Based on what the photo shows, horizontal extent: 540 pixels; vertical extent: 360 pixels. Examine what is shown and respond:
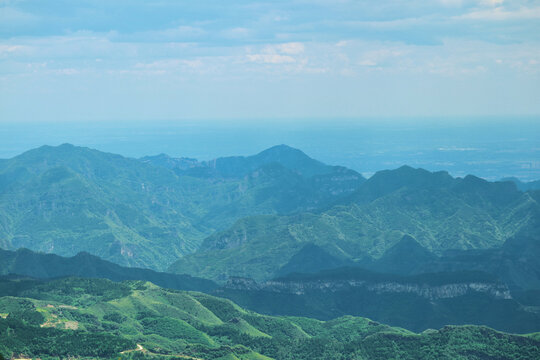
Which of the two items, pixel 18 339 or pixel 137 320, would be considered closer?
pixel 18 339

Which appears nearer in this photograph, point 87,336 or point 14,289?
Answer: point 87,336

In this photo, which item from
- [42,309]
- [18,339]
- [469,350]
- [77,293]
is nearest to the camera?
[18,339]

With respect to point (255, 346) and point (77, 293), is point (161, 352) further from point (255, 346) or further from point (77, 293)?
point (77, 293)

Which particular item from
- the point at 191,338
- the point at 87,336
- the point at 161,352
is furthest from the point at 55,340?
the point at 191,338

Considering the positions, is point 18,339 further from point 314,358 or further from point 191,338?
point 314,358

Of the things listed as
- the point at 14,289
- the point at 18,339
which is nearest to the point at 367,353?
the point at 18,339

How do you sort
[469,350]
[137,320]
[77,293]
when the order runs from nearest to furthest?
[469,350] → [137,320] → [77,293]
